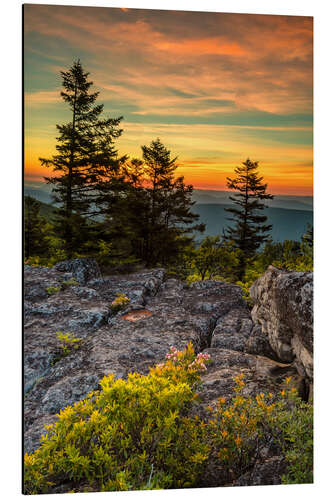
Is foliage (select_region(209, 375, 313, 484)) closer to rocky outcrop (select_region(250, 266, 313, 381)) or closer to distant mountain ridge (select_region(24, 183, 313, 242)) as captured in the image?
rocky outcrop (select_region(250, 266, 313, 381))

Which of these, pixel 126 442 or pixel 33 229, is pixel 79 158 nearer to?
pixel 33 229

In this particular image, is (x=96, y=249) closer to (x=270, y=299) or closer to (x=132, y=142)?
(x=132, y=142)

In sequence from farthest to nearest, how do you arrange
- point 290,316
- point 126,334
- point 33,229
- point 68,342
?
point 126,334 < point 68,342 < point 33,229 < point 290,316

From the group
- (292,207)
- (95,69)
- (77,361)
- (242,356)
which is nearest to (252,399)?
(242,356)

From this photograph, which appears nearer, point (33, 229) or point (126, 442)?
point (126, 442)

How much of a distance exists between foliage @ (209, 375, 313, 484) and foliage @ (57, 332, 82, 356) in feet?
4.86

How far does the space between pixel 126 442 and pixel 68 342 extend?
1.28 metres

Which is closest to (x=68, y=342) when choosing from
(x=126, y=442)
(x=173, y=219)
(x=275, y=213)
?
(x=126, y=442)

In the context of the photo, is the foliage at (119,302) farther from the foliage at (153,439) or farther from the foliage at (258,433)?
the foliage at (258,433)

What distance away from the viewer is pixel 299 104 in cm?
438

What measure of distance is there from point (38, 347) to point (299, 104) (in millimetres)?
3429

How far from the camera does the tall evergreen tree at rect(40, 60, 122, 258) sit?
4070 mm

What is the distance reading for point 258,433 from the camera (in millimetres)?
3371
